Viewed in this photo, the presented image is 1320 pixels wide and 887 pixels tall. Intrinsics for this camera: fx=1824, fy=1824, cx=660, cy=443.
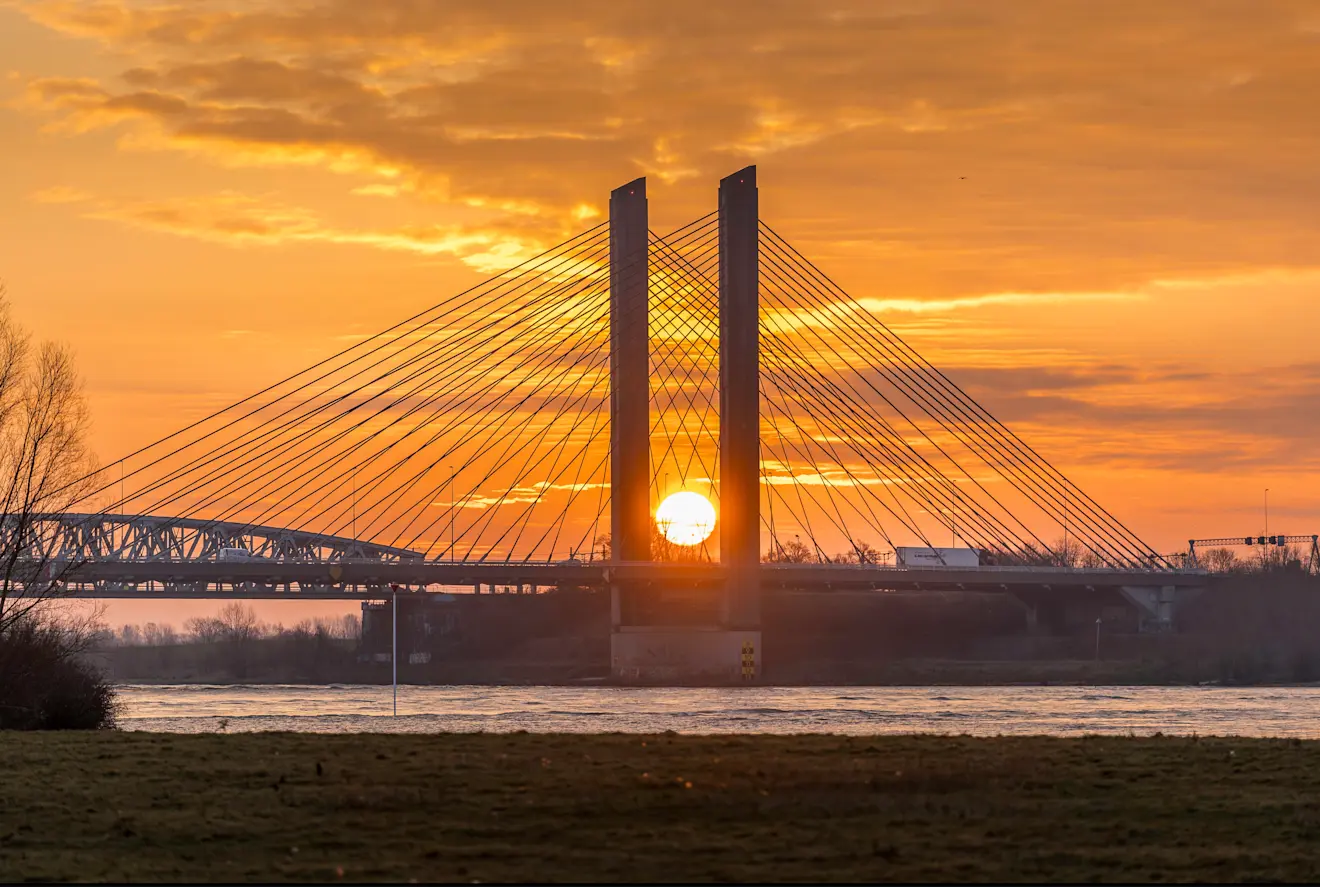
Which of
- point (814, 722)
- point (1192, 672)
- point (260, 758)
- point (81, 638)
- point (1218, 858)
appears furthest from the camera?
point (1192, 672)

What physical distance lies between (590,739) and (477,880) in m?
8.55

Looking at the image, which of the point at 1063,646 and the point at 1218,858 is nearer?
the point at 1218,858

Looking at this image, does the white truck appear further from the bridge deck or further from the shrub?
the shrub

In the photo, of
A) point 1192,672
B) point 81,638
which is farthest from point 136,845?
point 1192,672

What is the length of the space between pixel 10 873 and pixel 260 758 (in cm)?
619

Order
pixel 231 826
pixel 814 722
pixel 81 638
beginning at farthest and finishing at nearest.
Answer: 1. pixel 814 722
2. pixel 81 638
3. pixel 231 826

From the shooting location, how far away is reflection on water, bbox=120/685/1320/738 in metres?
49.5

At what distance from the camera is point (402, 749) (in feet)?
78.8

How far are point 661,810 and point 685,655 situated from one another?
72.6 meters

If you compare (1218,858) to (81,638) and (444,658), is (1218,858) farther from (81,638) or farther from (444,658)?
(444,658)

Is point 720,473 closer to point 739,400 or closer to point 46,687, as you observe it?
point 739,400

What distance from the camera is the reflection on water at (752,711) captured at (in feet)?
162

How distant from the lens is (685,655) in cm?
9188

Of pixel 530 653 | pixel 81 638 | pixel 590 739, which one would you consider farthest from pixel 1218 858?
pixel 530 653
